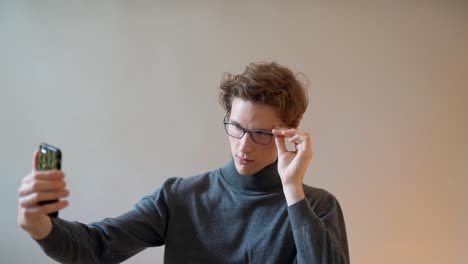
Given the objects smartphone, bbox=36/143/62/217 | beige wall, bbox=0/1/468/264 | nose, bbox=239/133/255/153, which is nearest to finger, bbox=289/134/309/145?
nose, bbox=239/133/255/153

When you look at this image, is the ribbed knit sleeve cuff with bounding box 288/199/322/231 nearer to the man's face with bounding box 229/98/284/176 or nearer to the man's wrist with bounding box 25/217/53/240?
the man's face with bounding box 229/98/284/176

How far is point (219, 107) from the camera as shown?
1775mm

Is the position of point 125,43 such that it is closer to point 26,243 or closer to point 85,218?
point 85,218

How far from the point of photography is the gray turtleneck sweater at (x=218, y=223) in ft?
3.45

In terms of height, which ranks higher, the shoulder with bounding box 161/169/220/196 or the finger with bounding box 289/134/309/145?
the finger with bounding box 289/134/309/145

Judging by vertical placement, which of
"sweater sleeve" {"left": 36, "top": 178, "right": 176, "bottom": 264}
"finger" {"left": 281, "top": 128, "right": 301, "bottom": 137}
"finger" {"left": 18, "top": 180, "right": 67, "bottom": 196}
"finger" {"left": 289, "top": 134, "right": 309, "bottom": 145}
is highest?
"finger" {"left": 281, "top": 128, "right": 301, "bottom": 137}

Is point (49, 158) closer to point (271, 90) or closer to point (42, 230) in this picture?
point (42, 230)

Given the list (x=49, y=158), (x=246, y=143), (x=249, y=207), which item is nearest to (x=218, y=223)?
(x=249, y=207)

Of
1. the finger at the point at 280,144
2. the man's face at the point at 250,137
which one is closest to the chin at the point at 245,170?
the man's face at the point at 250,137

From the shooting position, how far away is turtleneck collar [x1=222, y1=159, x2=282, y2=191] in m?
1.12

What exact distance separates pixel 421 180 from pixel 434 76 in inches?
19.6

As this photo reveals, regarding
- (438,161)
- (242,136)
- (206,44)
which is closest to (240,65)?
(206,44)

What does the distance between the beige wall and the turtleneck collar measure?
64 centimetres

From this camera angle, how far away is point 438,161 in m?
1.86
